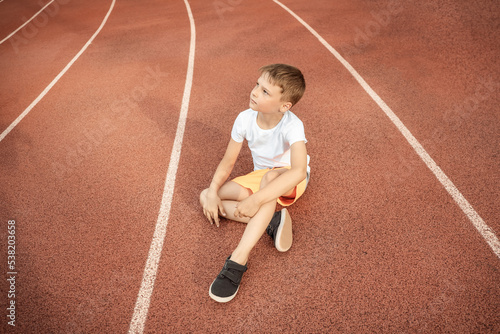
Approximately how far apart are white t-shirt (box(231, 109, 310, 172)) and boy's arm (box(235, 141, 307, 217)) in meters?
0.11

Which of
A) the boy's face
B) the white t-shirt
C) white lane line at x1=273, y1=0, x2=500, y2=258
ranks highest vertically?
the boy's face

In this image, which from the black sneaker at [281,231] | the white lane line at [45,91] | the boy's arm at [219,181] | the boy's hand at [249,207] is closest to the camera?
the boy's hand at [249,207]

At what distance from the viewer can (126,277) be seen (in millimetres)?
2449

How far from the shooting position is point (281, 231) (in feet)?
8.16

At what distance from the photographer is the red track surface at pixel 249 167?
7.33 feet

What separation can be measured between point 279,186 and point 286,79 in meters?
0.80

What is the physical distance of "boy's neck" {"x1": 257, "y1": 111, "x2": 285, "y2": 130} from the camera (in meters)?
2.43

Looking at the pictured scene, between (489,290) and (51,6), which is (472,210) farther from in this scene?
(51,6)

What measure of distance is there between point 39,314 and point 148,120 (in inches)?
108

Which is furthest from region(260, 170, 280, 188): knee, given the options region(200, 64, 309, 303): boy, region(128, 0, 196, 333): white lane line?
region(128, 0, 196, 333): white lane line

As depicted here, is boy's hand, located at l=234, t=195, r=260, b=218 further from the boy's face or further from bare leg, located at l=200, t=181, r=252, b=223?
the boy's face

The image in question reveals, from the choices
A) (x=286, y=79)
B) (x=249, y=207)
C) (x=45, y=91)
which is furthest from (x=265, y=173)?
(x=45, y=91)

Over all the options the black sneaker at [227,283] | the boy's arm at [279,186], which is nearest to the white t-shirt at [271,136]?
the boy's arm at [279,186]

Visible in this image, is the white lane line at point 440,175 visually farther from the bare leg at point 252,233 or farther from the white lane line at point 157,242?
the white lane line at point 157,242
